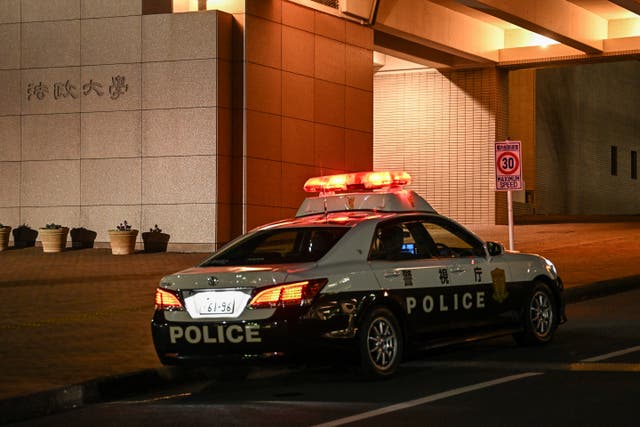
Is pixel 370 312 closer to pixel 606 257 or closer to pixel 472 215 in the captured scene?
pixel 606 257

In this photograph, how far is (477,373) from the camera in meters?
9.92

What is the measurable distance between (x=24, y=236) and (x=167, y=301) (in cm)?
1930

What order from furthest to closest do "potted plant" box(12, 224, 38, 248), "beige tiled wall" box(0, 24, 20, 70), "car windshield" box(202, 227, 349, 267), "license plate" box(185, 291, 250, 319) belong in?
"beige tiled wall" box(0, 24, 20, 70), "potted plant" box(12, 224, 38, 248), "car windshield" box(202, 227, 349, 267), "license plate" box(185, 291, 250, 319)

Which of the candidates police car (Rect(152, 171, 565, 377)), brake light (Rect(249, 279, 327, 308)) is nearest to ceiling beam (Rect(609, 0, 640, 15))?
police car (Rect(152, 171, 565, 377))

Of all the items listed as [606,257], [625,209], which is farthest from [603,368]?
[625,209]

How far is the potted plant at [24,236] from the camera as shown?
28.0m

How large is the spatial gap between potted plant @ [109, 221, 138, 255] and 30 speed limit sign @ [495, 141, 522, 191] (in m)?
10.7

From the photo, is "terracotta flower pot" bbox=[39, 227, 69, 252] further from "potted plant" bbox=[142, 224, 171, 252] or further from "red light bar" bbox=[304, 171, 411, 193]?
"red light bar" bbox=[304, 171, 411, 193]

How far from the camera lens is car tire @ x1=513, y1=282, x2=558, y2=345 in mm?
11539

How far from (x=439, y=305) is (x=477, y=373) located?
2.44 ft

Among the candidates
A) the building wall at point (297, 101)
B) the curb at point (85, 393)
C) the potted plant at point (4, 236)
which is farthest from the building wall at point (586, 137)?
the curb at point (85, 393)

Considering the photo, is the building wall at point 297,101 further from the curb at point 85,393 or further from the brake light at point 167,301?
the brake light at point 167,301

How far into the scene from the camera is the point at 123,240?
1035 inches

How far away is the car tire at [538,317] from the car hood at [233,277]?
304 cm
